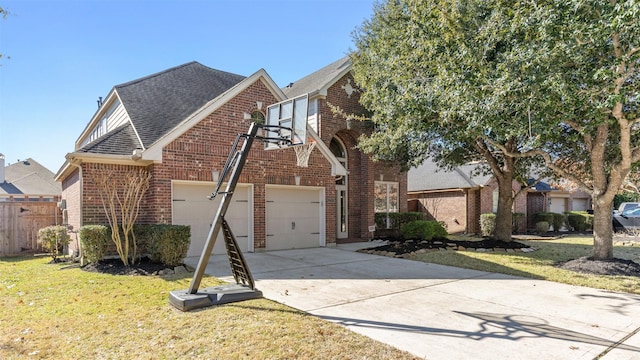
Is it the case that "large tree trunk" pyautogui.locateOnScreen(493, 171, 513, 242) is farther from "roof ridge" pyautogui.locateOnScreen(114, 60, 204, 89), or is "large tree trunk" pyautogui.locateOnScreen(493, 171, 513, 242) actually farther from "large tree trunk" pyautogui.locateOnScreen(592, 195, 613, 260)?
"roof ridge" pyautogui.locateOnScreen(114, 60, 204, 89)

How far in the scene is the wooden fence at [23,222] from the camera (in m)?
13.0

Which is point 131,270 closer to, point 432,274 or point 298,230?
point 298,230

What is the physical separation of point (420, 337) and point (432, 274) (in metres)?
4.26

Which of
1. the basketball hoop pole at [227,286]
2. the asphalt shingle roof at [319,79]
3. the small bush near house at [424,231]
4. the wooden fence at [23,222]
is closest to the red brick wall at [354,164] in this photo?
the asphalt shingle roof at [319,79]

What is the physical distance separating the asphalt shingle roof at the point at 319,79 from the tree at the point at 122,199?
309 inches

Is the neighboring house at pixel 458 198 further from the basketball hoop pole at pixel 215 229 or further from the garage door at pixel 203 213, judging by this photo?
the basketball hoop pole at pixel 215 229

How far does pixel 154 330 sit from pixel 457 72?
27.9ft

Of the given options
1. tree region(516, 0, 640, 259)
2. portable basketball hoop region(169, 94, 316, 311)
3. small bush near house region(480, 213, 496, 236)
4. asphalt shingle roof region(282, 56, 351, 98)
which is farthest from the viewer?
small bush near house region(480, 213, 496, 236)

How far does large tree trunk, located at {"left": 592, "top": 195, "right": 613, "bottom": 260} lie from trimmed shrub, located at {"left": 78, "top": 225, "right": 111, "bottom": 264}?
12449 mm

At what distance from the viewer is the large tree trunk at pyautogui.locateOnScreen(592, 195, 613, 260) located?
941 cm

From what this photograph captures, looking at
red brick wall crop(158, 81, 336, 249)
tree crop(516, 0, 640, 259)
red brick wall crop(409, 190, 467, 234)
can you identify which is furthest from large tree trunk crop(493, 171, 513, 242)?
red brick wall crop(158, 81, 336, 249)

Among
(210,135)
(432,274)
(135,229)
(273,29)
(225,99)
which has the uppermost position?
(273,29)

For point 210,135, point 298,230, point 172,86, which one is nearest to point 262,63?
point 210,135

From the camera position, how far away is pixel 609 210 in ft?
31.0
